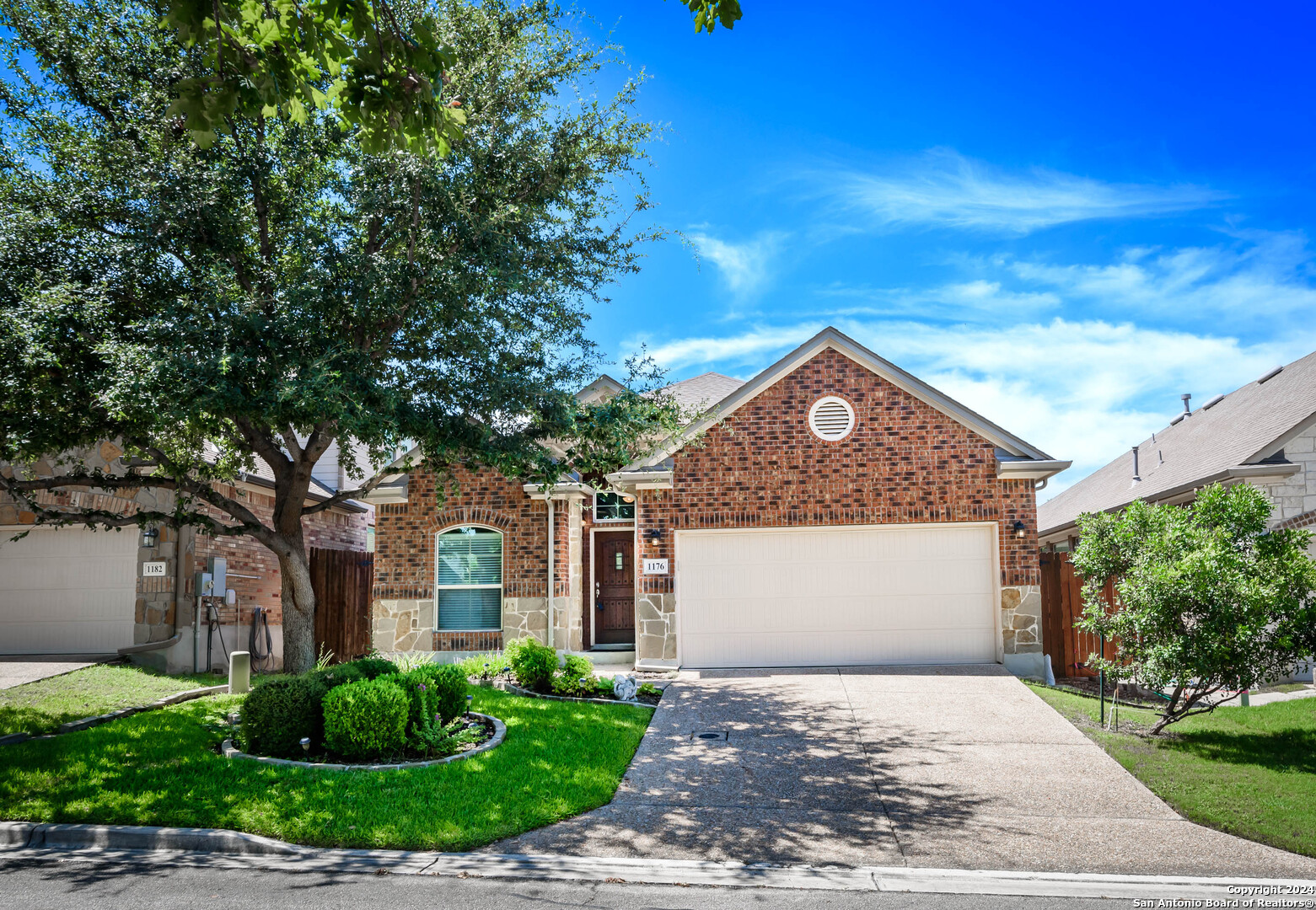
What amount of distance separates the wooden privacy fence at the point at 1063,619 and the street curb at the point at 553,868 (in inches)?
354

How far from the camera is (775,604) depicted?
1395cm

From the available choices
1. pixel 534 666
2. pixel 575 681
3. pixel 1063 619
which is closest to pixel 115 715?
pixel 534 666

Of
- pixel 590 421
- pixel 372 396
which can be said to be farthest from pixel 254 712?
pixel 590 421

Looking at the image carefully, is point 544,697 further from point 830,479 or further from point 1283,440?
point 1283,440

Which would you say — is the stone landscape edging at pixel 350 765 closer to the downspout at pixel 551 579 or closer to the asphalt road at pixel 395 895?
the asphalt road at pixel 395 895

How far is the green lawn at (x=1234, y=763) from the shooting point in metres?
6.58

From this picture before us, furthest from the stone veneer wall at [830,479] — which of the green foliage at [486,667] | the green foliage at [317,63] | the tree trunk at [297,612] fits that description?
the green foliage at [317,63]

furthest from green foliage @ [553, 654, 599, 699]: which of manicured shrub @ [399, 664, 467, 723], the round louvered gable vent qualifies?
the round louvered gable vent

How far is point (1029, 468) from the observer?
13.4m

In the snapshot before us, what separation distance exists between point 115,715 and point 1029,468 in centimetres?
1260

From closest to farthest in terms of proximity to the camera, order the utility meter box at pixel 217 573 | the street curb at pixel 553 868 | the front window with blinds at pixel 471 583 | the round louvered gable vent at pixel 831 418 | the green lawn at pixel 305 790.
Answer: the street curb at pixel 553 868 → the green lawn at pixel 305 790 → the round louvered gable vent at pixel 831 418 → the utility meter box at pixel 217 573 → the front window with blinds at pixel 471 583

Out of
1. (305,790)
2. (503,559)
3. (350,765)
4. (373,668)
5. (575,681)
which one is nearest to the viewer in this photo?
(305,790)

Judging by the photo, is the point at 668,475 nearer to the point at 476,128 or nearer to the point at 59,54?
the point at 476,128

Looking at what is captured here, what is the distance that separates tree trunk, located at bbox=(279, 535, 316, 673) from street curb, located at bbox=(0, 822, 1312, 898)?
13.6 ft
